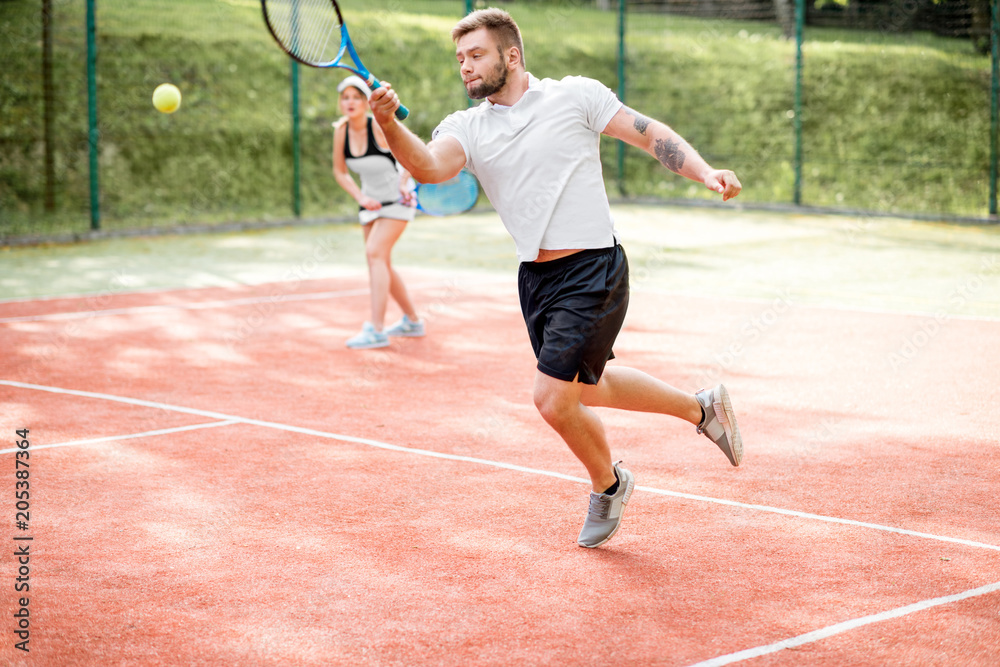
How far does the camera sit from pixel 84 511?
4.36 meters

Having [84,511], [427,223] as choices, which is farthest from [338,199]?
[84,511]

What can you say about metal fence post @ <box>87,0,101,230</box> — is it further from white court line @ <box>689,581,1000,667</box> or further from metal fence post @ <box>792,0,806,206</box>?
white court line @ <box>689,581,1000,667</box>

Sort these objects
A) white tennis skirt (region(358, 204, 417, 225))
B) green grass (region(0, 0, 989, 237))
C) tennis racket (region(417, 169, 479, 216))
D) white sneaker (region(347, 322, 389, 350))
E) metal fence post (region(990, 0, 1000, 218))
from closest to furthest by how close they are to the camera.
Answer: tennis racket (region(417, 169, 479, 216)) < white sneaker (region(347, 322, 389, 350)) < white tennis skirt (region(358, 204, 417, 225)) < metal fence post (region(990, 0, 1000, 218)) < green grass (region(0, 0, 989, 237))

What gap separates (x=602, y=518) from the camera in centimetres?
398

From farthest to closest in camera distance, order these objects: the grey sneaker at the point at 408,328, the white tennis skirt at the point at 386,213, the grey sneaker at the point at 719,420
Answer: the grey sneaker at the point at 408,328 → the white tennis skirt at the point at 386,213 → the grey sneaker at the point at 719,420

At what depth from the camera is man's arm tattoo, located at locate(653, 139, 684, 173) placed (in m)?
3.88

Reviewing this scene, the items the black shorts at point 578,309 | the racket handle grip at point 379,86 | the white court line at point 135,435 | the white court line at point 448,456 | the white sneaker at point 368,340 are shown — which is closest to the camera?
the racket handle grip at point 379,86

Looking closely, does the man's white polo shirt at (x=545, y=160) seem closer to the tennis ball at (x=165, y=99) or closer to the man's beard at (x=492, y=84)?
the man's beard at (x=492, y=84)

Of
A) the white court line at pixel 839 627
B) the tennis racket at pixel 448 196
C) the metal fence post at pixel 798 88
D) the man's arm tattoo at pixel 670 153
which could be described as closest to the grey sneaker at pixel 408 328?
the tennis racket at pixel 448 196

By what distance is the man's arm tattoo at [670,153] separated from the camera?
153 inches

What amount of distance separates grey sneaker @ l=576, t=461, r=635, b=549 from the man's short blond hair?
5.35ft

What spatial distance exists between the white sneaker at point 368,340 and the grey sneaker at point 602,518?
3.77 meters

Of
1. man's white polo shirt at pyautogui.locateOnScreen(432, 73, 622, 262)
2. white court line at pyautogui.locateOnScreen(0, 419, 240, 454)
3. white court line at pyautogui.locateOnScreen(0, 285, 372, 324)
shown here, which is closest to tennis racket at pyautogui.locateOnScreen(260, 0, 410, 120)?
man's white polo shirt at pyautogui.locateOnScreen(432, 73, 622, 262)

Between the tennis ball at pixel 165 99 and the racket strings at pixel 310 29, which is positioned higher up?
the racket strings at pixel 310 29
